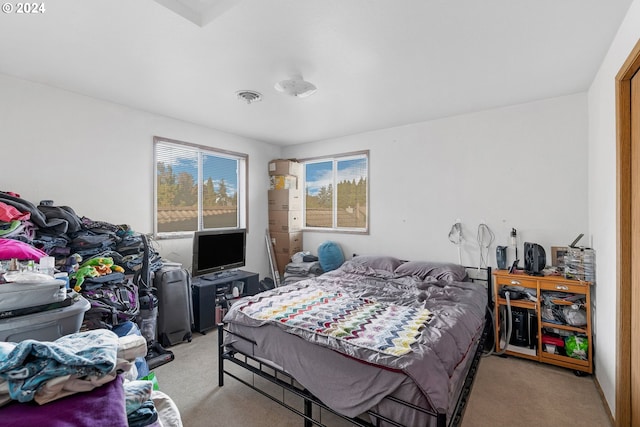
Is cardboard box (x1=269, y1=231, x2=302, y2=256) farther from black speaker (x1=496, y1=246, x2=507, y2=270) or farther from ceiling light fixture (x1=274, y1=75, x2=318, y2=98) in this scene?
black speaker (x1=496, y1=246, x2=507, y2=270)

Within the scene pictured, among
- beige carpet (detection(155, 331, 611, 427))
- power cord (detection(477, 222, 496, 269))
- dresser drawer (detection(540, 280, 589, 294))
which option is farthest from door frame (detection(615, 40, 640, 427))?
power cord (detection(477, 222, 496, 269))

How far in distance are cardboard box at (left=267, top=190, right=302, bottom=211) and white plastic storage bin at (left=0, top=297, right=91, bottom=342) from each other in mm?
3207

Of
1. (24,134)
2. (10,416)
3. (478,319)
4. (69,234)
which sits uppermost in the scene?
(24,134)

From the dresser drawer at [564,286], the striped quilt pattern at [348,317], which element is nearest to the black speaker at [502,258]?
the dresser drawer at [564,286]

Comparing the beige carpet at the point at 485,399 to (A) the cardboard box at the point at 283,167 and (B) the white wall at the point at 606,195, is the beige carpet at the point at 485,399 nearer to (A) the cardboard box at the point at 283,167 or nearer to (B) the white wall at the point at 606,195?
(B) the white wall at the point at 606,195

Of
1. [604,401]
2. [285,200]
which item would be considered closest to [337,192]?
[285,200]

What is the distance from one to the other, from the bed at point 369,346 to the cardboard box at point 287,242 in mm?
1784

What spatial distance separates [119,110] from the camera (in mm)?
3295

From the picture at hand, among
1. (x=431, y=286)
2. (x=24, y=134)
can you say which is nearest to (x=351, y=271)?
(x=431, y=286)

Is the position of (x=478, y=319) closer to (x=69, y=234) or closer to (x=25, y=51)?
(x=69, y=234)

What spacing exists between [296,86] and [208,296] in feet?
8.66

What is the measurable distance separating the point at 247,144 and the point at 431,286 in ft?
11.2

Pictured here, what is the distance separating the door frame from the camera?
6.15 ft

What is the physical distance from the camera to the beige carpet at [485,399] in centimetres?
207
